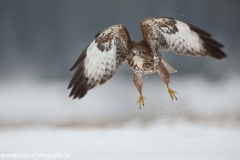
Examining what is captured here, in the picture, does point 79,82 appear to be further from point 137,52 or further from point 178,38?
point 178,38

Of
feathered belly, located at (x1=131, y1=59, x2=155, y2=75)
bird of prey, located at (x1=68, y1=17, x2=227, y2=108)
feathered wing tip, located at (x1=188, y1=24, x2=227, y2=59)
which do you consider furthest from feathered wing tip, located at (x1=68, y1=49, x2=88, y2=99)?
feathered wing tip, located at (x1=188, y1=24, x2=227, y2=59)

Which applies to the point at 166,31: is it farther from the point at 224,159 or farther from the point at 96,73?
the point at 224,159

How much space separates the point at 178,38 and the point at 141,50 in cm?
39

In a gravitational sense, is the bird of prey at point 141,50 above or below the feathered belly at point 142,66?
above

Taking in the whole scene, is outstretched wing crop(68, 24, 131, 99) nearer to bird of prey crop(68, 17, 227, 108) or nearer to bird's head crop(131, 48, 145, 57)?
bird of prey crop(68, 17, 227, 108)

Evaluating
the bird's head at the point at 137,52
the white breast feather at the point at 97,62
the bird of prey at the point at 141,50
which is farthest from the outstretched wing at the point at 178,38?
the white breast feather at the point at 97,62

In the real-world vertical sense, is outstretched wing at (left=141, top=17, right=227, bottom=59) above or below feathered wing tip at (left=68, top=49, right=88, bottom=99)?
above

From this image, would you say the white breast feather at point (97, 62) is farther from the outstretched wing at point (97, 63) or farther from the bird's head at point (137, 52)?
the bird's head at point (137, 52)

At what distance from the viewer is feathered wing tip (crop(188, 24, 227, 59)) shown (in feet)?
7.44

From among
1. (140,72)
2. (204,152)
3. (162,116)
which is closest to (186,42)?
(140,72)

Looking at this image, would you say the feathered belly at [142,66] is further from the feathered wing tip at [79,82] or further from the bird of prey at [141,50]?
the feathered wing tip at [79,82]

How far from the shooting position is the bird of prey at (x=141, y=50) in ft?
7.45

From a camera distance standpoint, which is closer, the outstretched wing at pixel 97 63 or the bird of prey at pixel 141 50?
the bird of prey at pixel 141 50

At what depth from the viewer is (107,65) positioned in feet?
8.19
